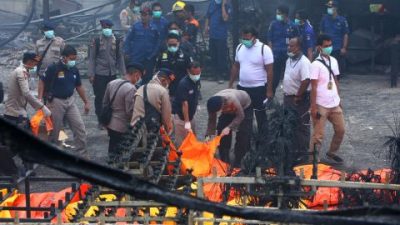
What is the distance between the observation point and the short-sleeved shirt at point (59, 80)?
11195mm

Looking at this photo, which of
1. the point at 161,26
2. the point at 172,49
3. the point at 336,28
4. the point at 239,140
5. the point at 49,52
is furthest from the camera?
the point at 336,28

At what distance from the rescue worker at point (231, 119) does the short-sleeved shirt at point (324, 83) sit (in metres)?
0.92

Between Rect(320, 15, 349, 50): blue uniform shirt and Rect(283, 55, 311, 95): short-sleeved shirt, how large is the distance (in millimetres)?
4781

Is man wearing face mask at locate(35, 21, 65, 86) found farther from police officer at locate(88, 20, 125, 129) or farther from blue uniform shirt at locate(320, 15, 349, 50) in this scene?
blue uniform shirt at locate(320, 15, 349, 50)

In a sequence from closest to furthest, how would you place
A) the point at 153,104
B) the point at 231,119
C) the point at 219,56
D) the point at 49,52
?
the point at 153,104 → the point at 231,119 → the point at 49,52 → the point at 219,56

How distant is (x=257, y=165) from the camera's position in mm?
7273

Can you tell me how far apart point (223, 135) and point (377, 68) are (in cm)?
782

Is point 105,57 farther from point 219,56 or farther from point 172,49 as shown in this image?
point 219,56

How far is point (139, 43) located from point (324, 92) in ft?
14.2

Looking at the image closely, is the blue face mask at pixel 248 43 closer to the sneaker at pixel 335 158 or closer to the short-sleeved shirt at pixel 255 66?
the short-sleeved shirt at pixel 255 66

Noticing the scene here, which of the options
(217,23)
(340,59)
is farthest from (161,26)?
(340,59)

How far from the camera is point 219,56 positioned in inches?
656

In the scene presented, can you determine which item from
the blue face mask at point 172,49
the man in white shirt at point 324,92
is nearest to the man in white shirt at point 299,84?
the man in white shirt at point 324,92

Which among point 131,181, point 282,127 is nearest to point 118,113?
point 282,127
